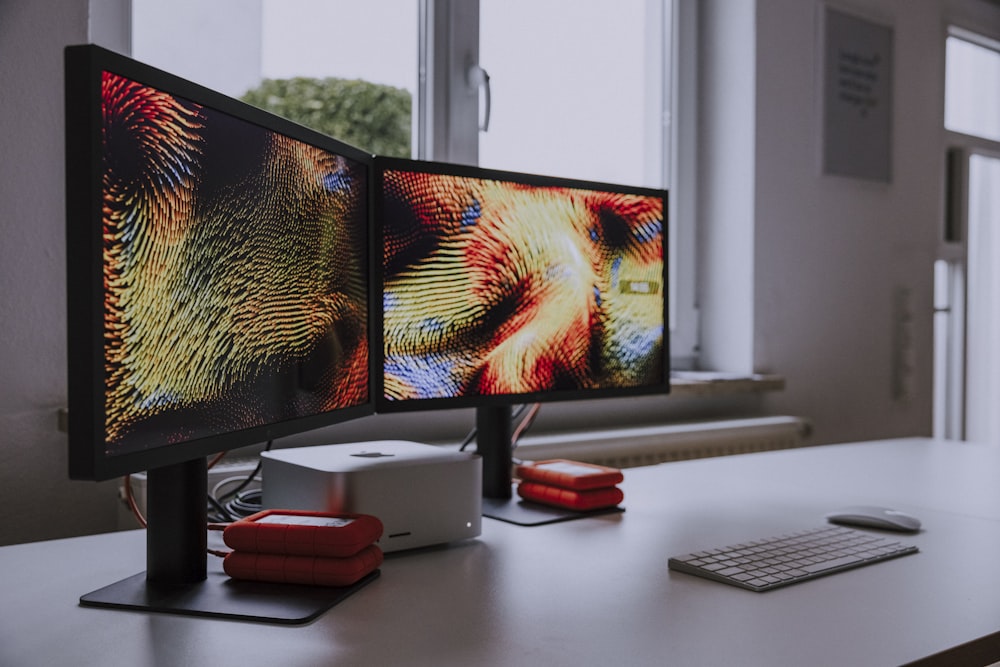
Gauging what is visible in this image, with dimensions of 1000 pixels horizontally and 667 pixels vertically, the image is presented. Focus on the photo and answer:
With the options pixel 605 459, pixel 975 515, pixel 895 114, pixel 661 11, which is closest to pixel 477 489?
pixel 975 515

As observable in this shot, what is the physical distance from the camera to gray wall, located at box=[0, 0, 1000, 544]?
1340 mm

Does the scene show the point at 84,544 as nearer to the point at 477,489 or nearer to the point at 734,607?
the point at 477,489

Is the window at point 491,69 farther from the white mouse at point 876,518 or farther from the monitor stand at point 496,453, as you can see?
the white mouse at point 876,518

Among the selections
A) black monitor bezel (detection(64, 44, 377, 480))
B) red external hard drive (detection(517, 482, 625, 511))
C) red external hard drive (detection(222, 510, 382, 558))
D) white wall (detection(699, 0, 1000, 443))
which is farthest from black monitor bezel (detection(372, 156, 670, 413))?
white wall (detection(699, 0, 1000, 443))

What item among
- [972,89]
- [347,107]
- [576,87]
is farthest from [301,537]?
[972,89]

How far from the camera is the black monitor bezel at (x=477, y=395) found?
1.10m

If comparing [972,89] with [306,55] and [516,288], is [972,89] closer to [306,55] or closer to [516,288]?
[306,55]

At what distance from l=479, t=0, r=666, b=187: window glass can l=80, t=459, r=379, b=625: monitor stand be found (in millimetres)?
1320

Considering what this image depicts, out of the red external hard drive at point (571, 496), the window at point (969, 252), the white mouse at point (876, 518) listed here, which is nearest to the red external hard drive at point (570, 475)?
the red external hard drive at point (571, 496)

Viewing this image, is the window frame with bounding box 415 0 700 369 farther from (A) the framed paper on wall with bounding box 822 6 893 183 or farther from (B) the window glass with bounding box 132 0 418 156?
(B) the window glass with bounding box 132 0 418 156

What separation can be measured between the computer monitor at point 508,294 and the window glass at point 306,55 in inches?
28.6

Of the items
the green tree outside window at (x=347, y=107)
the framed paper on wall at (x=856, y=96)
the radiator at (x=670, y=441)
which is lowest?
the radiator at (x=670, y=441)

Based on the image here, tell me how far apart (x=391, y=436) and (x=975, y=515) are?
102cm

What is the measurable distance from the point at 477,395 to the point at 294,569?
0.40m
